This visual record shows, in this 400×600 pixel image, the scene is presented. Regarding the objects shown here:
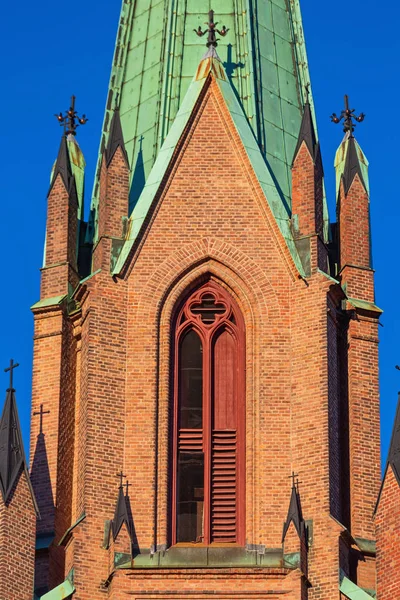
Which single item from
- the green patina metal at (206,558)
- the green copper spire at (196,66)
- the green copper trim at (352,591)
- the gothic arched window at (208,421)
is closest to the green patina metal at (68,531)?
the green patina metal at (206,558)

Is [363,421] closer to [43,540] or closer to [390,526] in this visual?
[390,526]

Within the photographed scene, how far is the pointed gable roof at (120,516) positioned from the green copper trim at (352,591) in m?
3.40

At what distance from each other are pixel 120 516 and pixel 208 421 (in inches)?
95.5

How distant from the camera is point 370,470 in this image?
42.7m

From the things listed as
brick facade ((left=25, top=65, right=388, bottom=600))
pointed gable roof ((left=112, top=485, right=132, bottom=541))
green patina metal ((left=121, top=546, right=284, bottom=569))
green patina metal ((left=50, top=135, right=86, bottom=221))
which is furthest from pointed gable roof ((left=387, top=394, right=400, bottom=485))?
green patina metal ((left=50, top=135, right=86, bottom=221))

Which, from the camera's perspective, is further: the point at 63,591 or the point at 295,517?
the point at 295,517

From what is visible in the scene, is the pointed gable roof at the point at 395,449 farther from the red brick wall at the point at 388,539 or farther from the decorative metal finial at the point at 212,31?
the decorative metal finial at the point at 212,31

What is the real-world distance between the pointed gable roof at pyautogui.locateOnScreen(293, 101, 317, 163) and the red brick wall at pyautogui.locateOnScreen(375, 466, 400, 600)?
6.45 meters

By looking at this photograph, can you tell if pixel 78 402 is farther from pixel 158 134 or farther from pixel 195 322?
pixel 158 134

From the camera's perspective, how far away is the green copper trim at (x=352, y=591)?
131 ft

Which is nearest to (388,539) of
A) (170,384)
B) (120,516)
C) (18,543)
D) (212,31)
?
(120,516)

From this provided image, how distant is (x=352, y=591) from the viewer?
40031mm

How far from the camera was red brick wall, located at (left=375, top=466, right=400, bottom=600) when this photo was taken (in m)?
40.4

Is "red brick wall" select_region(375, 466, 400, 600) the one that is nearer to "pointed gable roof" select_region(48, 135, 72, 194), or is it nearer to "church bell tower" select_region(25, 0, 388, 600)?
"church bell tower" select_region(25, 0, 388, 600)
